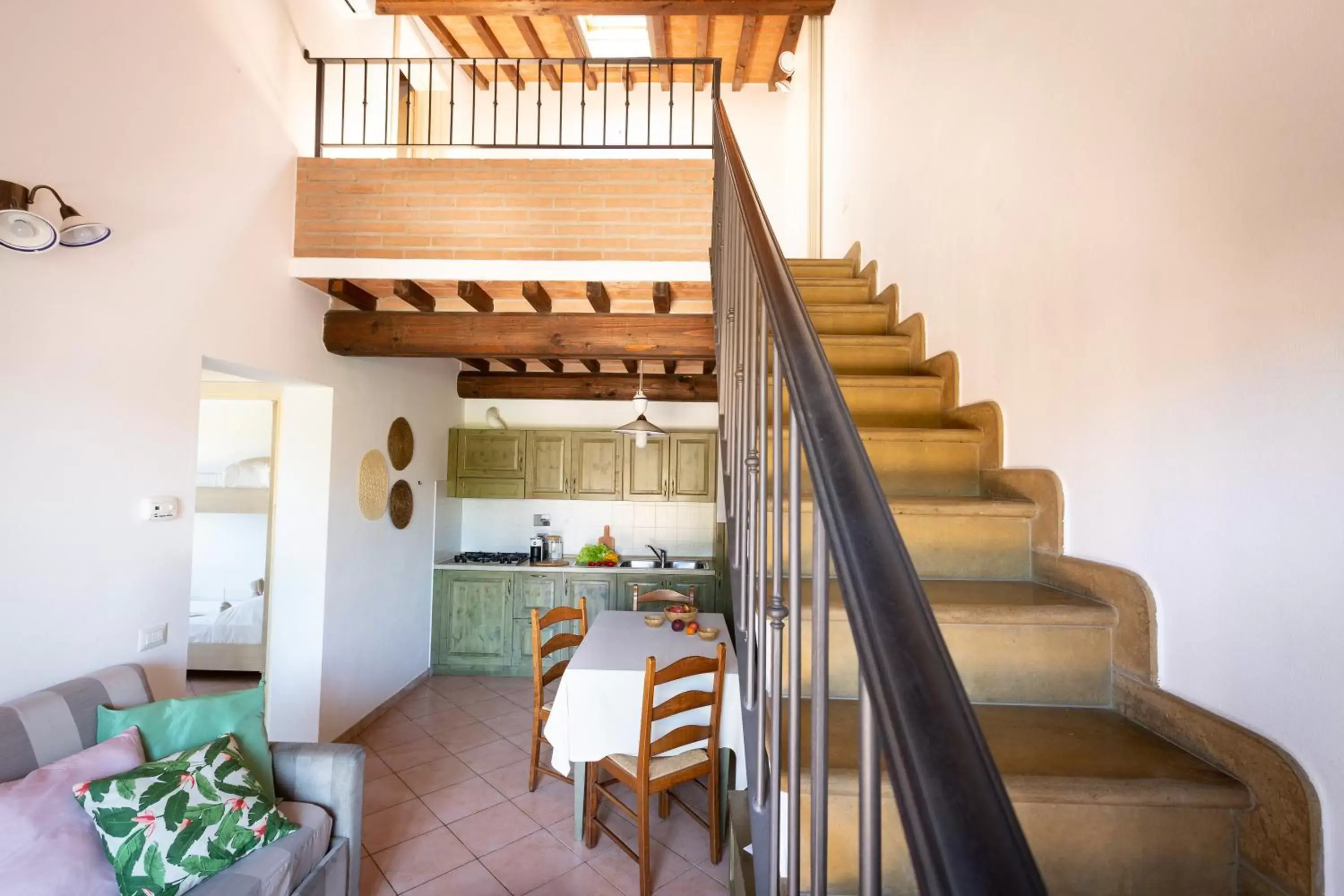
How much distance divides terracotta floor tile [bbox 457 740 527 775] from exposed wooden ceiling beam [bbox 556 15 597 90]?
15.8 ft

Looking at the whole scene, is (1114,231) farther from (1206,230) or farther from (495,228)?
(495,228)

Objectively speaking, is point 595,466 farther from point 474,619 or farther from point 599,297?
A: point 599,297

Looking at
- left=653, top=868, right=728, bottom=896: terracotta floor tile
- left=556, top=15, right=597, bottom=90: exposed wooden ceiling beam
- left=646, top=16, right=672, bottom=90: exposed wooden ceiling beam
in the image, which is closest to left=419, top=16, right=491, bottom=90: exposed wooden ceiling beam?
left=556, top=15, right=597, bottom=90: exposed wooden ceiling beam

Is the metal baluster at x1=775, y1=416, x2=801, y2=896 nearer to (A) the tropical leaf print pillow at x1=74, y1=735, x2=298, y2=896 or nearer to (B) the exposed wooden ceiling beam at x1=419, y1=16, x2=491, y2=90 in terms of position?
(A) the tropical leaf print pillow at x1=74, y1=735, x2=298, y2=896

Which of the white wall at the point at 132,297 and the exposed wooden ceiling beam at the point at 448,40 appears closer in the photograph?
the white wall at the point at 132,297

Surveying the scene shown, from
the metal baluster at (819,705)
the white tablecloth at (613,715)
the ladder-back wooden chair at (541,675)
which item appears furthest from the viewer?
the ladder-back wooden chair at (541,675)

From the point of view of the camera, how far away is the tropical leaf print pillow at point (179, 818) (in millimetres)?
1513

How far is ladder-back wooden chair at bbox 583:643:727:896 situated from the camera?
2.36 m

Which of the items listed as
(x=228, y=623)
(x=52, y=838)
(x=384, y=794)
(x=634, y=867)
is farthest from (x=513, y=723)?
(x=52, y=838)

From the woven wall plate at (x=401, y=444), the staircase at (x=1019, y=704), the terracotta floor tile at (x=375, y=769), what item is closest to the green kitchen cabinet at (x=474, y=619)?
the woven wall plate at (x=401, y=444)

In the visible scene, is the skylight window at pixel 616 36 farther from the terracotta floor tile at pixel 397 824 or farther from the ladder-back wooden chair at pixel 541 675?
the terracotta floor tile at pixel 397 824

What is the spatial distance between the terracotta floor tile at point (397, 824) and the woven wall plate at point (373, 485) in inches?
71.4

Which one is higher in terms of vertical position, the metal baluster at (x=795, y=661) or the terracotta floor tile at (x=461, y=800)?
the metal baluster at (x=795, y=661)

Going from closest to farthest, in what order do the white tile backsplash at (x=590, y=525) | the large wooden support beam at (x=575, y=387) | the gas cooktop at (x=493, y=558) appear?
the gas cooktop at (x=493, y=558), the large wooden support beam at (x=575, y=387), the white tile backsplash at (x=590, y=525)
